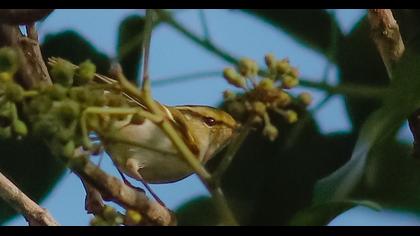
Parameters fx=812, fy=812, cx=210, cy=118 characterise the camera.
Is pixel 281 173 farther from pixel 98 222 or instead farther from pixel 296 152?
pixel 98 222

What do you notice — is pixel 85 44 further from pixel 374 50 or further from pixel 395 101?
pixel 395 101

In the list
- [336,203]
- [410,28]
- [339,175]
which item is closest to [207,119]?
[410,28]

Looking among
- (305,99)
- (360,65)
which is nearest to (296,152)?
(360,65)

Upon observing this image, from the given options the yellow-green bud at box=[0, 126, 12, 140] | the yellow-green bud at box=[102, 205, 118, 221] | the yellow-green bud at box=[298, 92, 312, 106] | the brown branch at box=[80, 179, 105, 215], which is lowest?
the brown branch at box=[80, 179, 105, 215]

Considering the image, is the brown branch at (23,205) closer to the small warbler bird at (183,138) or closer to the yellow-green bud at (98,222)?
the small warbler bird at (183,138)

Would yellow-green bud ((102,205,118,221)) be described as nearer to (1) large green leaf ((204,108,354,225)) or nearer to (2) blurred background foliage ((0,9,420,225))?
(2) blurred background foliage ((0,9,420,225))

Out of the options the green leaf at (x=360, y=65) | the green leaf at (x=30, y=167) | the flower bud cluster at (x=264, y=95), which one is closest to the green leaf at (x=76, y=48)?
the green leaf at (x=30, y=167)

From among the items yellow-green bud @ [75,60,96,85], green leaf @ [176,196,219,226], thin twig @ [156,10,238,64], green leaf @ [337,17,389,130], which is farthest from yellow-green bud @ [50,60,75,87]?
green leaf @ [337,17,389,130]

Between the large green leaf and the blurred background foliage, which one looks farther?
the large green leaf

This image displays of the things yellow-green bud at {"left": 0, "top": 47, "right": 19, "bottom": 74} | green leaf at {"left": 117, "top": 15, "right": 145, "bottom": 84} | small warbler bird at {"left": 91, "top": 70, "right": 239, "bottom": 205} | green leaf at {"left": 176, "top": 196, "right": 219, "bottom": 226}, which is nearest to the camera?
yellow-green bud at {"left": 0, "top": 47, "right": 19, "bottom": 74}
